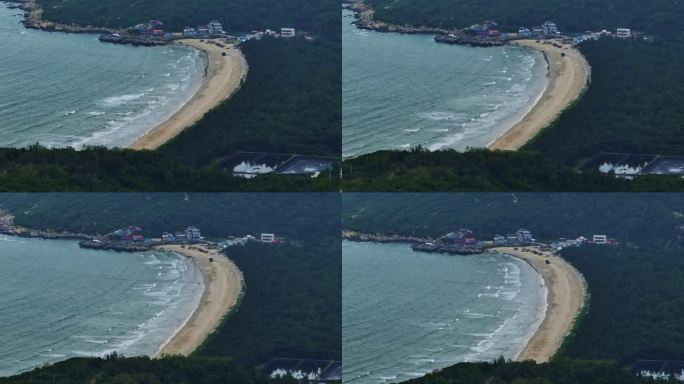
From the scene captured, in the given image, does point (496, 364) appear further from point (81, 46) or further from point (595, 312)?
point (81, 46)

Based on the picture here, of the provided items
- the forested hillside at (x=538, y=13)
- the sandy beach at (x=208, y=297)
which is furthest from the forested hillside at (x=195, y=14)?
the sandy beach at (x=208, y=297)

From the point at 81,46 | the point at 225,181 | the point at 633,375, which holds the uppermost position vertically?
the point at 81,46

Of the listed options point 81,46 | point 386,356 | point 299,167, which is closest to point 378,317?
point 386,356

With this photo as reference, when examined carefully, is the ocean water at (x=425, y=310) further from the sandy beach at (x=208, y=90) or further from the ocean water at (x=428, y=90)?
the sandy beach at (x=208, y=90)

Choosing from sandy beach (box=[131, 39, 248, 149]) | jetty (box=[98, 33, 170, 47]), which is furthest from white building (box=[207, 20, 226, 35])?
jetty (box=[98, 33, 170, 47])

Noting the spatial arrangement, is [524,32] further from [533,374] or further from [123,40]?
[123,40]

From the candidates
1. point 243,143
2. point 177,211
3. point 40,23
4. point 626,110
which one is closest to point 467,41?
point 626,110
